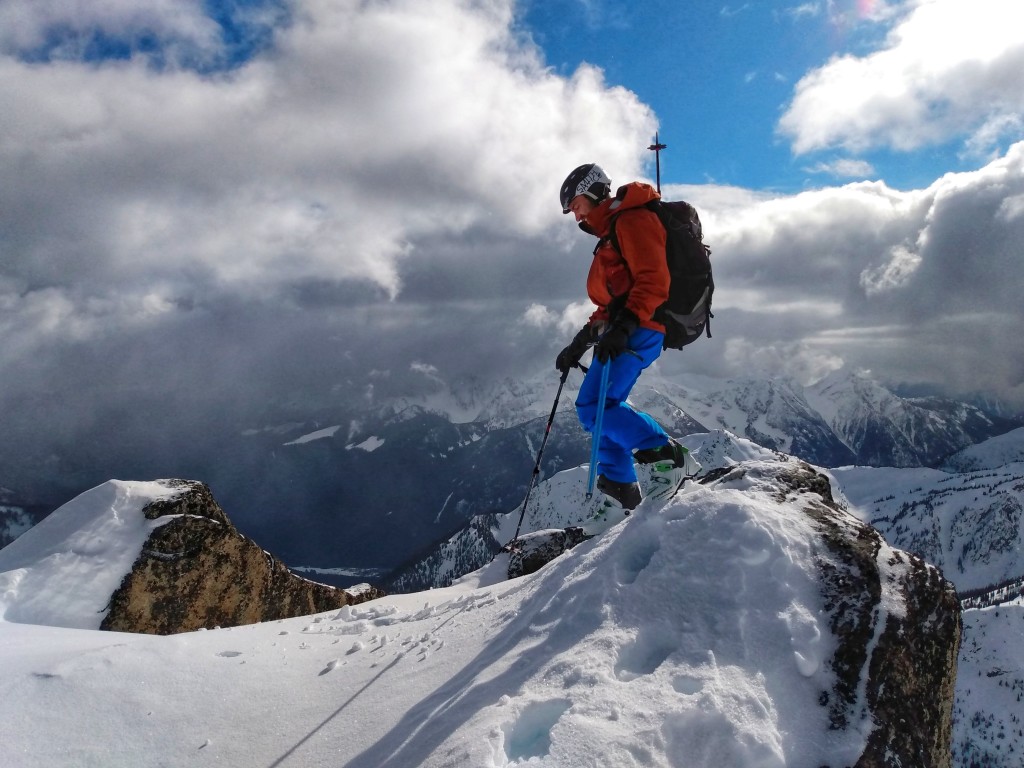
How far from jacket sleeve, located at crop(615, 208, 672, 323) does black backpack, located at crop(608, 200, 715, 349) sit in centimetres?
21

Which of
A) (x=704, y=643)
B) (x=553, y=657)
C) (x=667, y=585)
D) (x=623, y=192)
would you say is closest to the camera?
(x=704, y=643)

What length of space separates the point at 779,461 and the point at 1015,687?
227077mm

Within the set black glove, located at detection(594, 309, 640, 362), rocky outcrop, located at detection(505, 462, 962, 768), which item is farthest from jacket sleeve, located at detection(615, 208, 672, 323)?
rocky outcrop, located at detection(505, 462, 962, 768)

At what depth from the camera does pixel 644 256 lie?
7.16 meters

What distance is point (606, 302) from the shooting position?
7.89 meters

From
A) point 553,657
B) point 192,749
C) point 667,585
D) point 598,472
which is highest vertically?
point 598,472

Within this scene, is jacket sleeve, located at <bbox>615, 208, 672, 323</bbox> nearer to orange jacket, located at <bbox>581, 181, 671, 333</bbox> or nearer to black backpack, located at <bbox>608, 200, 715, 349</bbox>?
orange jacket, located at <bbox>581, 181, 671, 333</bbox>

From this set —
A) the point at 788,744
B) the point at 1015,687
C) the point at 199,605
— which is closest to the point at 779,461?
the point at 788,744

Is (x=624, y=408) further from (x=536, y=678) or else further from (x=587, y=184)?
(x=536, y=678)

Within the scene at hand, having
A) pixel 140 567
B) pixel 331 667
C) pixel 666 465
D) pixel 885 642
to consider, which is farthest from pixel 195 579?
pixel 885 642

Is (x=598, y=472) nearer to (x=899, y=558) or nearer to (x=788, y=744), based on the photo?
(x=899, y=558)

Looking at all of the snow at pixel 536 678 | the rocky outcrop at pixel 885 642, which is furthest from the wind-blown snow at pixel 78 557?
the rocky outcrop at pixel 885 642

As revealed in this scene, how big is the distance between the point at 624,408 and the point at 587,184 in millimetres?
2987

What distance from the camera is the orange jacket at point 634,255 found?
7172 millimetres
